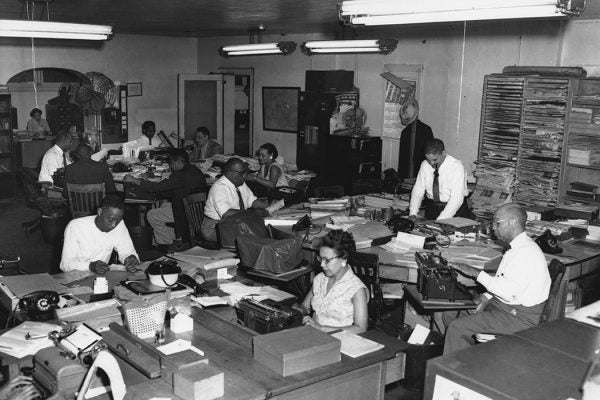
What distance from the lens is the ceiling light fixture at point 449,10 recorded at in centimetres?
Result: 392

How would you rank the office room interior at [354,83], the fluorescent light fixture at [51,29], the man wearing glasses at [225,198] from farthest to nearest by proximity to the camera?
the man wearing glasses at [225,198]
the fluorescent light fixture at [51,29]
the office room interior at [354,83]

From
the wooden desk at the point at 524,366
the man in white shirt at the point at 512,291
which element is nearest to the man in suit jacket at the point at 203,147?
the man in white shirt at the point at 512,291

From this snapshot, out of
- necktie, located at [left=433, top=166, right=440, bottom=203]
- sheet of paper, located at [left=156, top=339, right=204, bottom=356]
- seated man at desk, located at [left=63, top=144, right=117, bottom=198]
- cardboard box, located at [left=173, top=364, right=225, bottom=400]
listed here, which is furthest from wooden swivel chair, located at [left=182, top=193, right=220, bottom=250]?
cardboard box, located at [left=173, top=364, right=225, bottom=400]

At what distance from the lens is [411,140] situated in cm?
1023

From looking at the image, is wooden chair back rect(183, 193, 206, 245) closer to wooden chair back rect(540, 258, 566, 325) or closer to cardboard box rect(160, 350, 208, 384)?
wooden chair back rect(540, 258, 566, 325)

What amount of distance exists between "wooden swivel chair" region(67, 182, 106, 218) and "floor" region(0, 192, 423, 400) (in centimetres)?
56

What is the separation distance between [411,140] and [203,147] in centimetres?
377

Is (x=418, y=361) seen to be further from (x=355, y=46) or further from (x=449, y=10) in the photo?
(x=355, y=46)

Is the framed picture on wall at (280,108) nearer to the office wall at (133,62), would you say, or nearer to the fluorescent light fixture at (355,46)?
the office wall at (133,62)

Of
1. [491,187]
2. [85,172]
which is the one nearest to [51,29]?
[85,172]

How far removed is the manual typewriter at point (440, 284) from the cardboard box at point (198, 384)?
2.43 meters

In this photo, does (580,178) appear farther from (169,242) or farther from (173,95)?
(173,95)

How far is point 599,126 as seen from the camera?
736cm

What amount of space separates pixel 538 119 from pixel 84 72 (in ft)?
31.1
